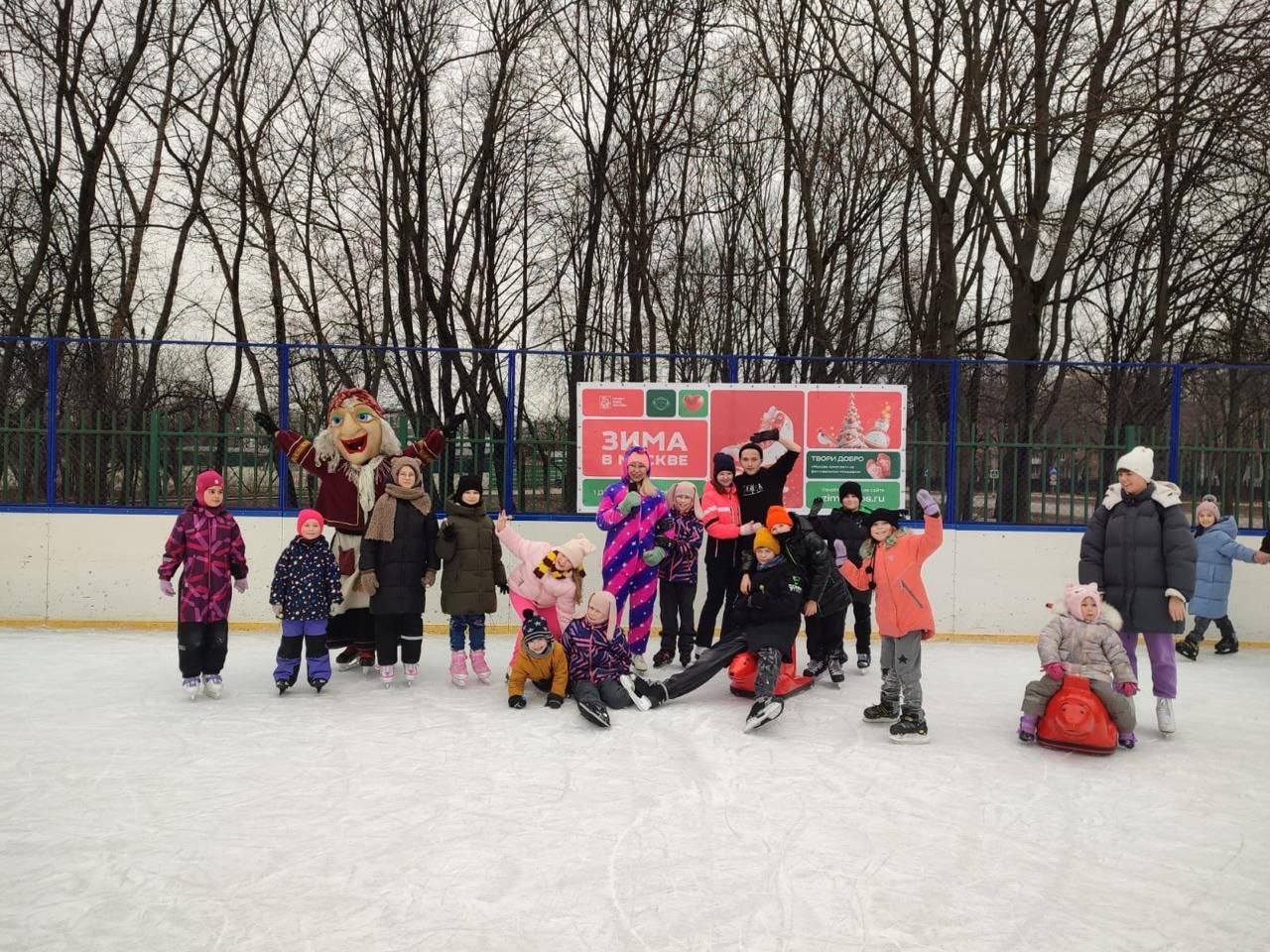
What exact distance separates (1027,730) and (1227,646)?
4.07m

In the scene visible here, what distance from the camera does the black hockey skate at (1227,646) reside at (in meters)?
7.40

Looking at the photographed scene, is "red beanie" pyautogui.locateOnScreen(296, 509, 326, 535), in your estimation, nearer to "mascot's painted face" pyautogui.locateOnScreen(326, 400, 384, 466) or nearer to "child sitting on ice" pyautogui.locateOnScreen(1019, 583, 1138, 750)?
"mascot's painted face" pyautogui.locateOnScreen(326, 400, 384, 466)

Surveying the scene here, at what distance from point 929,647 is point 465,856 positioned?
527cm

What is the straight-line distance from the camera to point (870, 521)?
4.93m

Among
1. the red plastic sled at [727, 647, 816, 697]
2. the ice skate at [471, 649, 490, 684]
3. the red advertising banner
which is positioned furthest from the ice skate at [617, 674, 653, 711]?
the red advertising banner

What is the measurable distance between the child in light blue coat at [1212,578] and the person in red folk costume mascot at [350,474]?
5946 mm

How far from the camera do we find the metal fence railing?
291 inches

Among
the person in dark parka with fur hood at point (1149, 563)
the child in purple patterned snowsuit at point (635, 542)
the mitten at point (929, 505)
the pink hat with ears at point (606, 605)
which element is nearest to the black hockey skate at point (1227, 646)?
the person in dark parka with fur hood at point (1149, 563)

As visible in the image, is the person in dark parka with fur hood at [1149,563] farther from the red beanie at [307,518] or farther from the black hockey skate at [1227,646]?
the red beanie at [307,518]

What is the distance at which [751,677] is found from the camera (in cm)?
544

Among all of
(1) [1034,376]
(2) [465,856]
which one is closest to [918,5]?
(1) [1034,376]

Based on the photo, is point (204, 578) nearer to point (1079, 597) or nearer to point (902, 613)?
point (902, 613)

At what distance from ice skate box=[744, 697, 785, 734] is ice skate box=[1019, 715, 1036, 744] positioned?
3.91 feet

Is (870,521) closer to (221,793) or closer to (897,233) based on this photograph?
(221,793)
